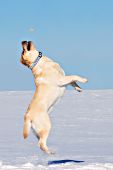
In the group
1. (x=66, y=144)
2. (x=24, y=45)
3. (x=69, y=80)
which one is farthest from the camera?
(x=66, y=144)

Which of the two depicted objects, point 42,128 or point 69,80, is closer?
point 42,128

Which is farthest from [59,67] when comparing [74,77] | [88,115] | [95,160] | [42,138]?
[88,115]

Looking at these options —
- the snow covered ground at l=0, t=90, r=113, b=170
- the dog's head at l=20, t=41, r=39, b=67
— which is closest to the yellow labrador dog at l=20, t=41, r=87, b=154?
the dog's head at l=20, t=41, r=39, b=67

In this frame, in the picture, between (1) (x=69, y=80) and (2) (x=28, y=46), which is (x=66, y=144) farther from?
(2) (x=28, y=46)

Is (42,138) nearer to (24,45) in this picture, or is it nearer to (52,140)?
(24,45)

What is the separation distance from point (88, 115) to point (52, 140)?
21.3ft

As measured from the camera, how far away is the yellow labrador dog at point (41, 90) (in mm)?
6660

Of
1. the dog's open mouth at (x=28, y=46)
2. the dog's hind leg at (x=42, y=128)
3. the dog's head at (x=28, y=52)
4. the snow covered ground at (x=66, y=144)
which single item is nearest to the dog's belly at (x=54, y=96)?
the dog's hind leg at (x=42, y=128)

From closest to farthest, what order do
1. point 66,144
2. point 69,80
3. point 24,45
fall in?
point 24,45 → point 69,80 → point 66,144

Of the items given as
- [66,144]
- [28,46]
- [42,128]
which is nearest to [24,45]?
[28,46]

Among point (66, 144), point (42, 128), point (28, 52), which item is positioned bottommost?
point (66, 144)

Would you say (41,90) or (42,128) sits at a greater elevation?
(41,90)

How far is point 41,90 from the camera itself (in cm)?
675

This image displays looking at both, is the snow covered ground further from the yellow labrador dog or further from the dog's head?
the dog's head
